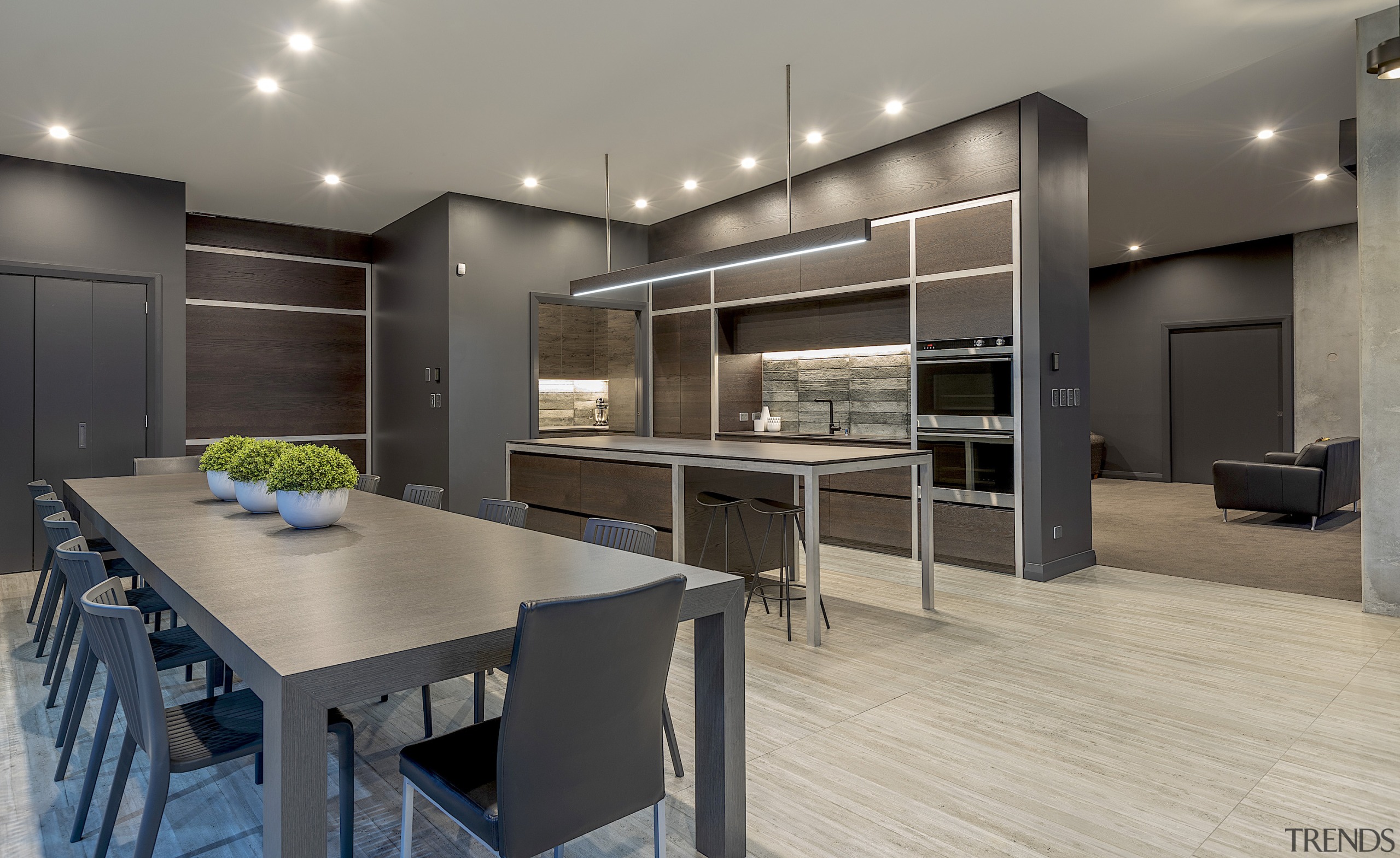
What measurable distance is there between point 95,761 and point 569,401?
7.13 meters

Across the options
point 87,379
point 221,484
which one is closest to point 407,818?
point 221,484

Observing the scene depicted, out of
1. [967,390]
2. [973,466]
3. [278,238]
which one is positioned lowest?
[973,466]

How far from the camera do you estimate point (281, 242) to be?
7555 millimetres

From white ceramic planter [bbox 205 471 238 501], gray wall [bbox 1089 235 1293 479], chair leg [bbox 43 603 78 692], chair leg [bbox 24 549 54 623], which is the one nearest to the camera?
chair leg [bbox 43 603 78 692]

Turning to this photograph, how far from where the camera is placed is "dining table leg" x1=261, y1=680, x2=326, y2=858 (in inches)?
46.7

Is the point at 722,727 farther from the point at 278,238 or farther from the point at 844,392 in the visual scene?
the point at 278,238

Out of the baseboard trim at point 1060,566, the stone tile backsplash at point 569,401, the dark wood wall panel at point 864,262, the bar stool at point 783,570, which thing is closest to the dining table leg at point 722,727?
the bar stool at point 783,570

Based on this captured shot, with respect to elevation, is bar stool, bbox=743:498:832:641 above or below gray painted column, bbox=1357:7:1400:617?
below

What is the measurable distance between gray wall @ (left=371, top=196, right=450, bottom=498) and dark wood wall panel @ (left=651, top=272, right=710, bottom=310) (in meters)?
2.04

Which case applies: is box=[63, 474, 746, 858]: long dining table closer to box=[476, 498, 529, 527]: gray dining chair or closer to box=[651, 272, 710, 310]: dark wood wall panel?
box=[476, 498, 529, 527]: gray dining chair

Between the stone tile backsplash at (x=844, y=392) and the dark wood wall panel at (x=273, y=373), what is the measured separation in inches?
169

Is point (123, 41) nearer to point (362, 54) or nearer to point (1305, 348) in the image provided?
point (362, 54)

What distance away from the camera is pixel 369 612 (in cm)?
155

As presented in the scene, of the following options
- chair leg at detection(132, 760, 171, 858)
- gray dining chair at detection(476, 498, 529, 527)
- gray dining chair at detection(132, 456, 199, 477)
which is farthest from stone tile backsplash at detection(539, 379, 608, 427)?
chair leg at detection(132, 760, 171, 858)
